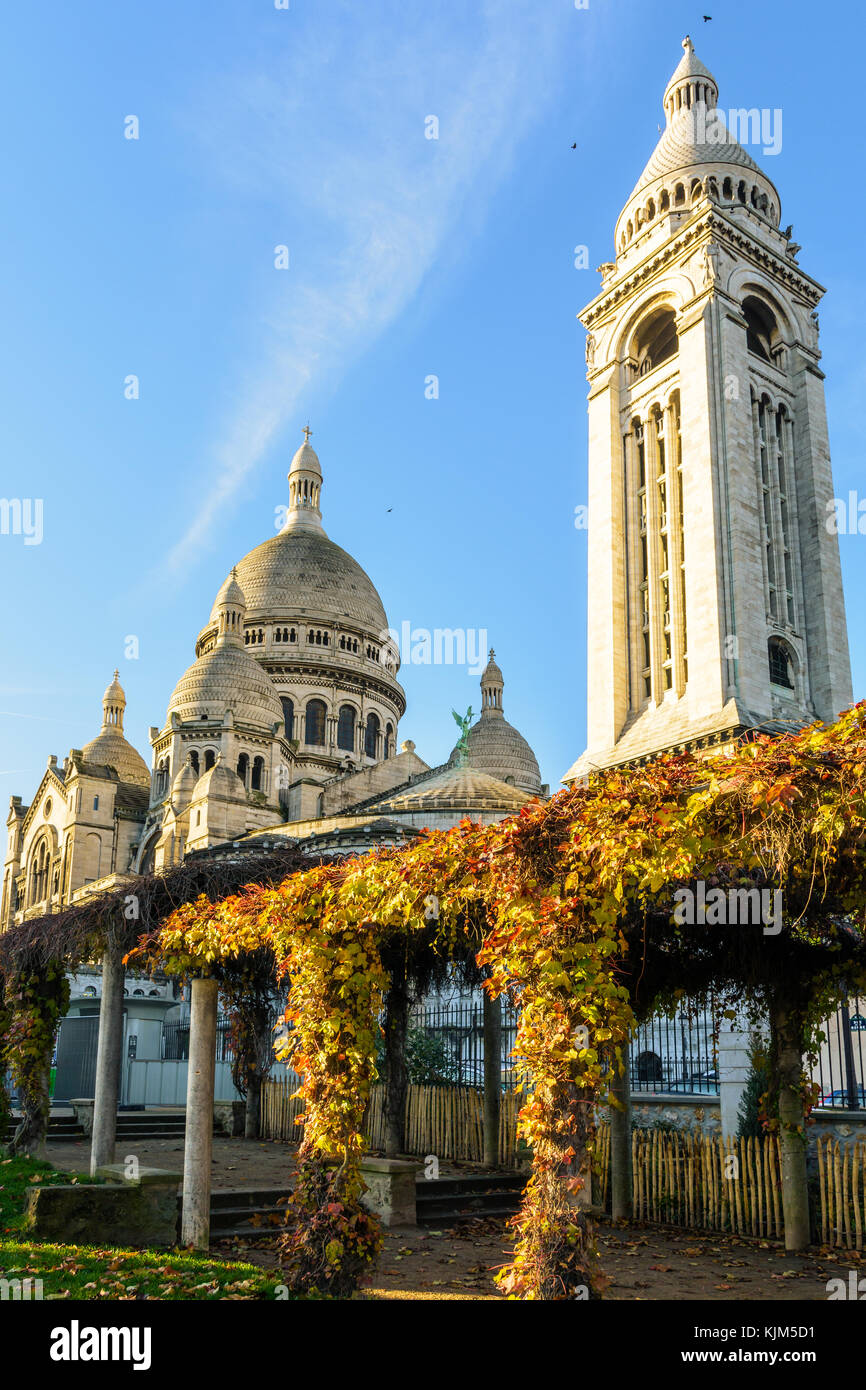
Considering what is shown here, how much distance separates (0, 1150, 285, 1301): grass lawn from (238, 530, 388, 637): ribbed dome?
66545 mm

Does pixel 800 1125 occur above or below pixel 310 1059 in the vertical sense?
below

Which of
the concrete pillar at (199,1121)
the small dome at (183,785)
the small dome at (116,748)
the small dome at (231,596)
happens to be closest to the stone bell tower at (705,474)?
the small dome at (183,785)

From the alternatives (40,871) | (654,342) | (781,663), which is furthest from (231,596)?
(781,663)

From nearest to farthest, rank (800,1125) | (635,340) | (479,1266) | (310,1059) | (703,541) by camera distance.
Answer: (310,1059), (479,1266), (800,1125), (703,541), (635,340)

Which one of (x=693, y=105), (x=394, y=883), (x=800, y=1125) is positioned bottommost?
(x=800, y=1125)

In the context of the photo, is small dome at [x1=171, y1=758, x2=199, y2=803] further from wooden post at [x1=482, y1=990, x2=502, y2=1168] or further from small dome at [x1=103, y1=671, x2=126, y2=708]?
wooden post at [x1=482, y1=990, x2=502, y2=1168]

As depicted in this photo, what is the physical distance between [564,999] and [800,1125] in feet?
20.4

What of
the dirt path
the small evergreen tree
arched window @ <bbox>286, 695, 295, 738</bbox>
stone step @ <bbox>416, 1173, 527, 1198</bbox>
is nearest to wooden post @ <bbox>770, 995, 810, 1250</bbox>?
the dirt path

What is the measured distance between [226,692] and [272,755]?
4536 millimetres

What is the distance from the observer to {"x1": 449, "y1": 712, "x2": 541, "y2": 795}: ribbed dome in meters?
67.5

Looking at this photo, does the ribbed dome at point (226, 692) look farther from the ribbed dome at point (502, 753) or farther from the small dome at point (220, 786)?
the ribbed dome at point (502, 753)

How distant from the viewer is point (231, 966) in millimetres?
15484

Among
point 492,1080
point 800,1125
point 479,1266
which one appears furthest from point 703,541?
point 479,1266

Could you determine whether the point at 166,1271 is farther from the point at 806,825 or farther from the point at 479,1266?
the point at 806,825
